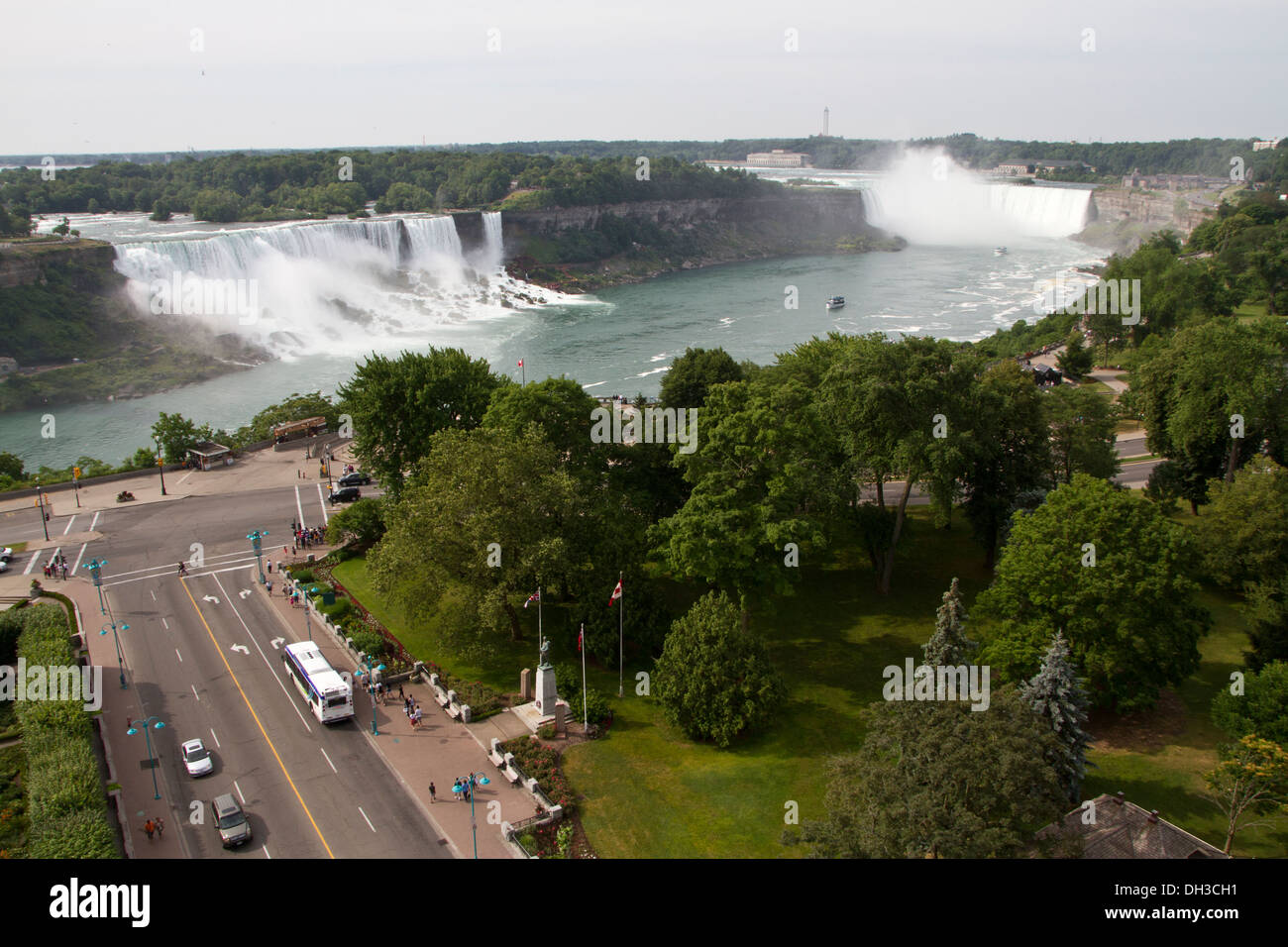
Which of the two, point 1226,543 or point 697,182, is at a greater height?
point 697,182

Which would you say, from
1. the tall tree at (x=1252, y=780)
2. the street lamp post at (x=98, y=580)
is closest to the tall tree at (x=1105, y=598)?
the tall tree at (x=1252, y=780)

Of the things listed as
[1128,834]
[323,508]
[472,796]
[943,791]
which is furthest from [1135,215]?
[472,796]

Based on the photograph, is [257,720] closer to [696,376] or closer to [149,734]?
[149,734]

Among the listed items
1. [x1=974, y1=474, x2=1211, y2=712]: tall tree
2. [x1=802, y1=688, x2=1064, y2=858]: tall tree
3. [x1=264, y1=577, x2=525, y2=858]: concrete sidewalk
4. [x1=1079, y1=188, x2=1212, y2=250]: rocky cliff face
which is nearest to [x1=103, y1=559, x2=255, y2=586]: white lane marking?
[x1=264, y1=577, x2=525, y2=858]: concrete sidewalk

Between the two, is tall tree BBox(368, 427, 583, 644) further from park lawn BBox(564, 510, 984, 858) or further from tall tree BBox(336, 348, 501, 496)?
tall tree BBox(336, 348, 501, 496)

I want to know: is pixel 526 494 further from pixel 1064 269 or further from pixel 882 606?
pixel 1064 269

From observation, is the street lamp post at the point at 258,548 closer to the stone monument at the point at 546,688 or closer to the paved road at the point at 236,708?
the paved road at the point at 236,708
